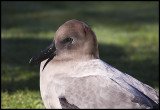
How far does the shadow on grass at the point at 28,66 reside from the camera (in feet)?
22.9

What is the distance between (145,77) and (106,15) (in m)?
7.98

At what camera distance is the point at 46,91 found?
390cm

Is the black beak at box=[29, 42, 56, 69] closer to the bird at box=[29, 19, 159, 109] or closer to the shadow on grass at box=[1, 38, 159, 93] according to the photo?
the bird at box=[29, 19, 159, 109]

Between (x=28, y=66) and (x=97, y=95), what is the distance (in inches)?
181

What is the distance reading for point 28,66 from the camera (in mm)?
8047

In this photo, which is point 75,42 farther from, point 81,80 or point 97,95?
point 97,95

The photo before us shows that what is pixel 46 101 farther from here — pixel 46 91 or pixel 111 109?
pixel 111 109

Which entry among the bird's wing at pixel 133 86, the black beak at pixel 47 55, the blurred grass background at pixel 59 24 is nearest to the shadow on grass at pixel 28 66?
the blurred grass background at pixel 59 24

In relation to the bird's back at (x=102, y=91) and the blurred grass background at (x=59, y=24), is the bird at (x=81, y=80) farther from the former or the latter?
the blurred grass background at (x=59, y=24)

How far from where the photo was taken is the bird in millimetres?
3568

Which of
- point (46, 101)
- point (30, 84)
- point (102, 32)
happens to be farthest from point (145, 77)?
point (102, 32)

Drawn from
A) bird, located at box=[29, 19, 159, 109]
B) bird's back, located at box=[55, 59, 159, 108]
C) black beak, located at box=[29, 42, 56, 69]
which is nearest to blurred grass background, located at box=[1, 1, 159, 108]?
black beak, located at box=[29, 42, 56, 69]

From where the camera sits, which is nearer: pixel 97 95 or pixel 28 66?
pixel 97 95

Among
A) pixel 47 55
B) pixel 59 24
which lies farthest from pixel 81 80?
pixel 59 24
